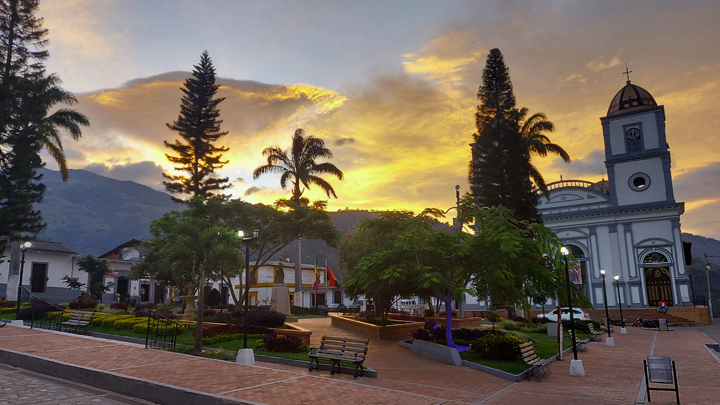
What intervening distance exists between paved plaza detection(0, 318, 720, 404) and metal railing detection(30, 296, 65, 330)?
13.9 ft

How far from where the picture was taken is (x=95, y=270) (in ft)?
130

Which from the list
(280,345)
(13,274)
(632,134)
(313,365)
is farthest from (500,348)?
(632,134)

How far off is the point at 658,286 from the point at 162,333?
43.9m

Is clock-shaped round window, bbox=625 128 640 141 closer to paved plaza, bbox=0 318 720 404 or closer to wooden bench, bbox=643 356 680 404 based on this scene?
paved plaza, bbox=0 318 720 404

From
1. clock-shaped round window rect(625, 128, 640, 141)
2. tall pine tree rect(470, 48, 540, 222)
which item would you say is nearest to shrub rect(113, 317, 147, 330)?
tall pine tree rect(470, 48, 540, 222)

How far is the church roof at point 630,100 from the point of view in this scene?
4738 cm

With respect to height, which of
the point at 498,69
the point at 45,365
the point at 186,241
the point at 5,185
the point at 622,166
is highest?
the point at 498,69

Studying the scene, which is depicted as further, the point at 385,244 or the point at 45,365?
the point at 385,244

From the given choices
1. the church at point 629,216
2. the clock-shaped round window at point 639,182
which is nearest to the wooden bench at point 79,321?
the church at point 629,216

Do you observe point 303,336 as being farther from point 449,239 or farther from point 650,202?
point 650,202

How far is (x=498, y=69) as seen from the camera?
40281 millimetres

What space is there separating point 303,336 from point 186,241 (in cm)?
624

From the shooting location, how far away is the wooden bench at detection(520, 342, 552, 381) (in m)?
14.4

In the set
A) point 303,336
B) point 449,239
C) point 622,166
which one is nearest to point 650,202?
point 622,166
